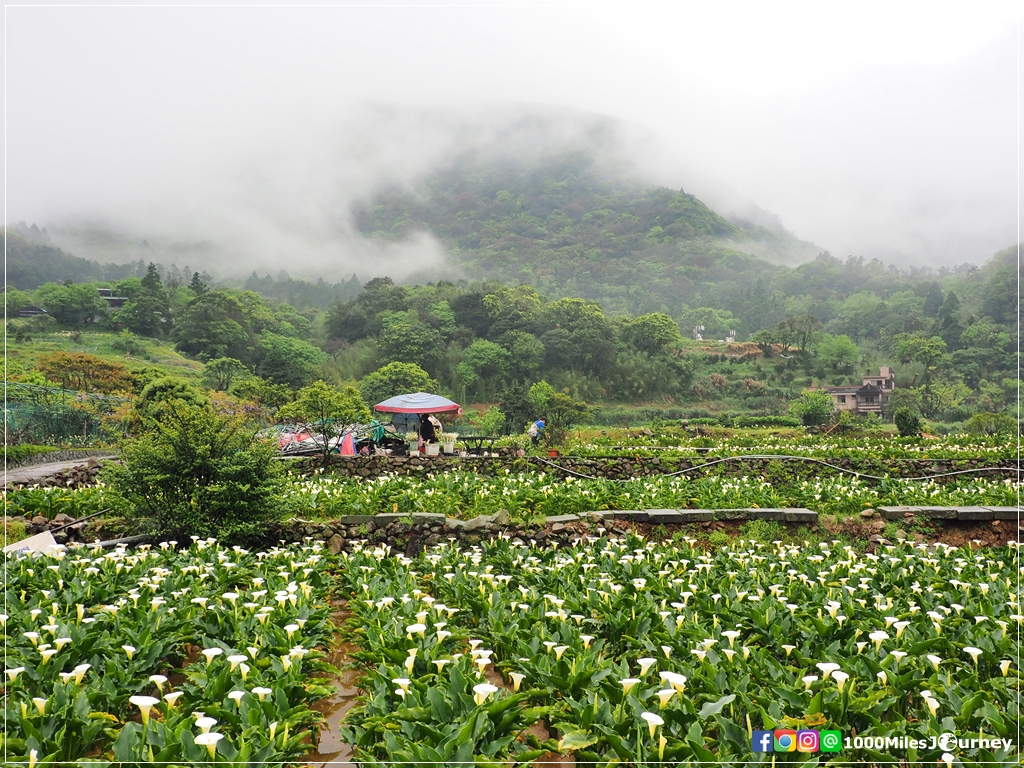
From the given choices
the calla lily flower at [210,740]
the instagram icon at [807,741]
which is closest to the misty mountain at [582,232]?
the instagram icon at [807,741]

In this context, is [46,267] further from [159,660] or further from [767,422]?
[159,660]

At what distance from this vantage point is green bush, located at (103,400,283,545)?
224 inches

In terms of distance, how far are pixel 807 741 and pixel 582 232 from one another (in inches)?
4985

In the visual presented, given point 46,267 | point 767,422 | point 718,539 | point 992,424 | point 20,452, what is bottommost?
point 767,422

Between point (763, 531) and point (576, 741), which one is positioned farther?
point (763, 531)

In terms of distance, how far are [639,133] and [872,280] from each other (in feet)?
357

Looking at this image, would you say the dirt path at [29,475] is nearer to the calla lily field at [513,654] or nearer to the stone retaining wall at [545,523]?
the stone retaining wall at [545,523]

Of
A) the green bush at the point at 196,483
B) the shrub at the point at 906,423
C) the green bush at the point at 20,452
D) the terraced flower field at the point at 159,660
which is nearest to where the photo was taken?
the terraced flower field at the point at 159,660

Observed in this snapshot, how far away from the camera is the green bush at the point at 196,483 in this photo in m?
5.70

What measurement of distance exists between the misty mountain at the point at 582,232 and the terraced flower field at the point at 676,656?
9180 cm

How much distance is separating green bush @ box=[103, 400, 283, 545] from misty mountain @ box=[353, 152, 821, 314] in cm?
9096

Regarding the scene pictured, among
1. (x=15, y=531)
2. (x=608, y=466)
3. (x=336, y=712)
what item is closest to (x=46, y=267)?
(x=15, y=531)

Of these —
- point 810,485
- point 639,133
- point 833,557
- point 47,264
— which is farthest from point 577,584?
point 639,133

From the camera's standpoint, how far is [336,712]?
292 cm
